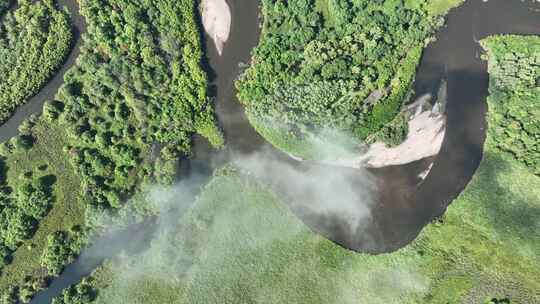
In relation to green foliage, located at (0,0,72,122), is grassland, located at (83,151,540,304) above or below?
below

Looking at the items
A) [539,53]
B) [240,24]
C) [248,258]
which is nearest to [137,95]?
[240,24]

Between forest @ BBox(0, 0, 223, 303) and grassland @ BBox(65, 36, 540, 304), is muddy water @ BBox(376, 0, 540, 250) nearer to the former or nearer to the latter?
Result: grassland @ BBox(65, 36, 540, 304)

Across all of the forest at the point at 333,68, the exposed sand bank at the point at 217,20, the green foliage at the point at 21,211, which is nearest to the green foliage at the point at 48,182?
the green foliage at the point at 21,211

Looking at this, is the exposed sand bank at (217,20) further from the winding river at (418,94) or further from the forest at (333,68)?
the forest at (333,68)

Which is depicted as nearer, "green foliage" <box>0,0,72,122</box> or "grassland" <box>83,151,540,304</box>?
"grassland" <box>83,151,540,304</box>

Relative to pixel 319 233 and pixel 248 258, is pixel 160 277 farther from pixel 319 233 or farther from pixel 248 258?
pixel 319 233

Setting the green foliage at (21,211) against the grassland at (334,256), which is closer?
the grassland at (334,256)

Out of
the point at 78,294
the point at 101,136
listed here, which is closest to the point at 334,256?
the point at 78,294

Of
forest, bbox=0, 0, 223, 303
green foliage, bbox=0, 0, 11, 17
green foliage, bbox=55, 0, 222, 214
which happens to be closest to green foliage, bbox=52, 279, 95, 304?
forest, bbox=0, 0, 223, 303
